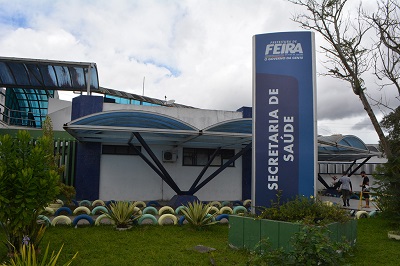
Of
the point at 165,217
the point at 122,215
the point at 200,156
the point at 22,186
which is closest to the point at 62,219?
the point at 122,215

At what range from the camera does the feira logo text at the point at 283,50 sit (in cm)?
943

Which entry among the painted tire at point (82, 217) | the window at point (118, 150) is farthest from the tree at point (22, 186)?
the window at point (118, 150)

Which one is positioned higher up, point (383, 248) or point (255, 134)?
point (255, 134)

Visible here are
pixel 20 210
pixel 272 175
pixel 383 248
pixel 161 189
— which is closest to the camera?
pixel 20 210

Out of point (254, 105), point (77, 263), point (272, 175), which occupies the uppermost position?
point (254, 105)

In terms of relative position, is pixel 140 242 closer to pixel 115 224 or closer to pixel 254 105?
pixel 115 224

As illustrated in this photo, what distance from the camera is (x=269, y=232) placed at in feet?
23.0

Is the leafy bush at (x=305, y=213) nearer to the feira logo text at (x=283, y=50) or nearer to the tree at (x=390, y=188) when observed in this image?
the feira logo text at (x=283, y=50)

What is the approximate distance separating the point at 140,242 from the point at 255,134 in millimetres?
3813

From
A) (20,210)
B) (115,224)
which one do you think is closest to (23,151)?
(20,210)

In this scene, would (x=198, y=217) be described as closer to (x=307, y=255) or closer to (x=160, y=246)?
(x=160, y=246)

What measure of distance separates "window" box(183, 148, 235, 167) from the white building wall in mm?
242

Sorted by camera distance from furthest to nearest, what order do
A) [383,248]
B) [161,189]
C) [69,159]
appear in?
[161,189] < [69,159] < [383,248]

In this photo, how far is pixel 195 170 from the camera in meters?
17.3
